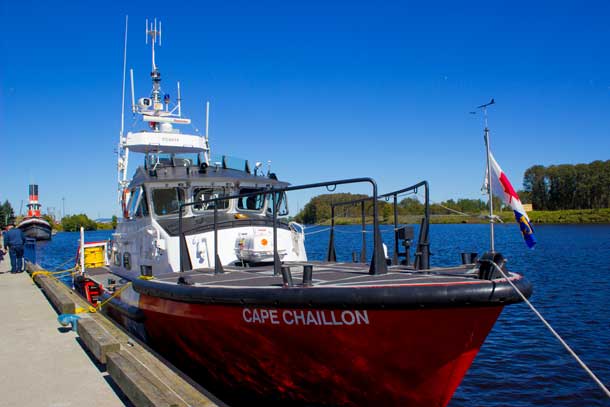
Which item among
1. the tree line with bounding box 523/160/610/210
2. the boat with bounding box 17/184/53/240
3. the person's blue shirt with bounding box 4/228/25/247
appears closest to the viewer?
the person's blue shirt with bounding box 4/228/25/247

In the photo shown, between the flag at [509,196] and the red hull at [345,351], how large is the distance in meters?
1.60

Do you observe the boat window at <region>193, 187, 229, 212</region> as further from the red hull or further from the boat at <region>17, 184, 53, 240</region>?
the boat at <region>17, 184, 53, 240</region>

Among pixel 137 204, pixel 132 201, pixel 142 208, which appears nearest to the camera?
pixel 142 208

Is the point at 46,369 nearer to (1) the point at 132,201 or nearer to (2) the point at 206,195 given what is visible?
(2) the point at 206,195

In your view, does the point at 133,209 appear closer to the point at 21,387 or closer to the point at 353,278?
the point at 21,387

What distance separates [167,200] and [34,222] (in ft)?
183

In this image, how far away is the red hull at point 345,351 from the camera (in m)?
4.38

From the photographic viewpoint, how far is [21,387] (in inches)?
203

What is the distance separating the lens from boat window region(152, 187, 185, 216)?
8.56 metres

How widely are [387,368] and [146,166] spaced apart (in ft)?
21.2

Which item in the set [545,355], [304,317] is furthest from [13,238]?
[545,355]

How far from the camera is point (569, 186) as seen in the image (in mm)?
81438

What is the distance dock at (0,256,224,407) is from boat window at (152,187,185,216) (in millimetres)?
1974

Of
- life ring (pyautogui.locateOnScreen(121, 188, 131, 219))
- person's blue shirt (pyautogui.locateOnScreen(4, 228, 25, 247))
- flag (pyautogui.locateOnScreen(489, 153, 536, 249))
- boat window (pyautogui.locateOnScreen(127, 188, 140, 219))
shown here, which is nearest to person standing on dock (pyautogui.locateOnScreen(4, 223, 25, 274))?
person's blue shirt (pyautogui.locateOnScreen(4, 228, 25, 247))
